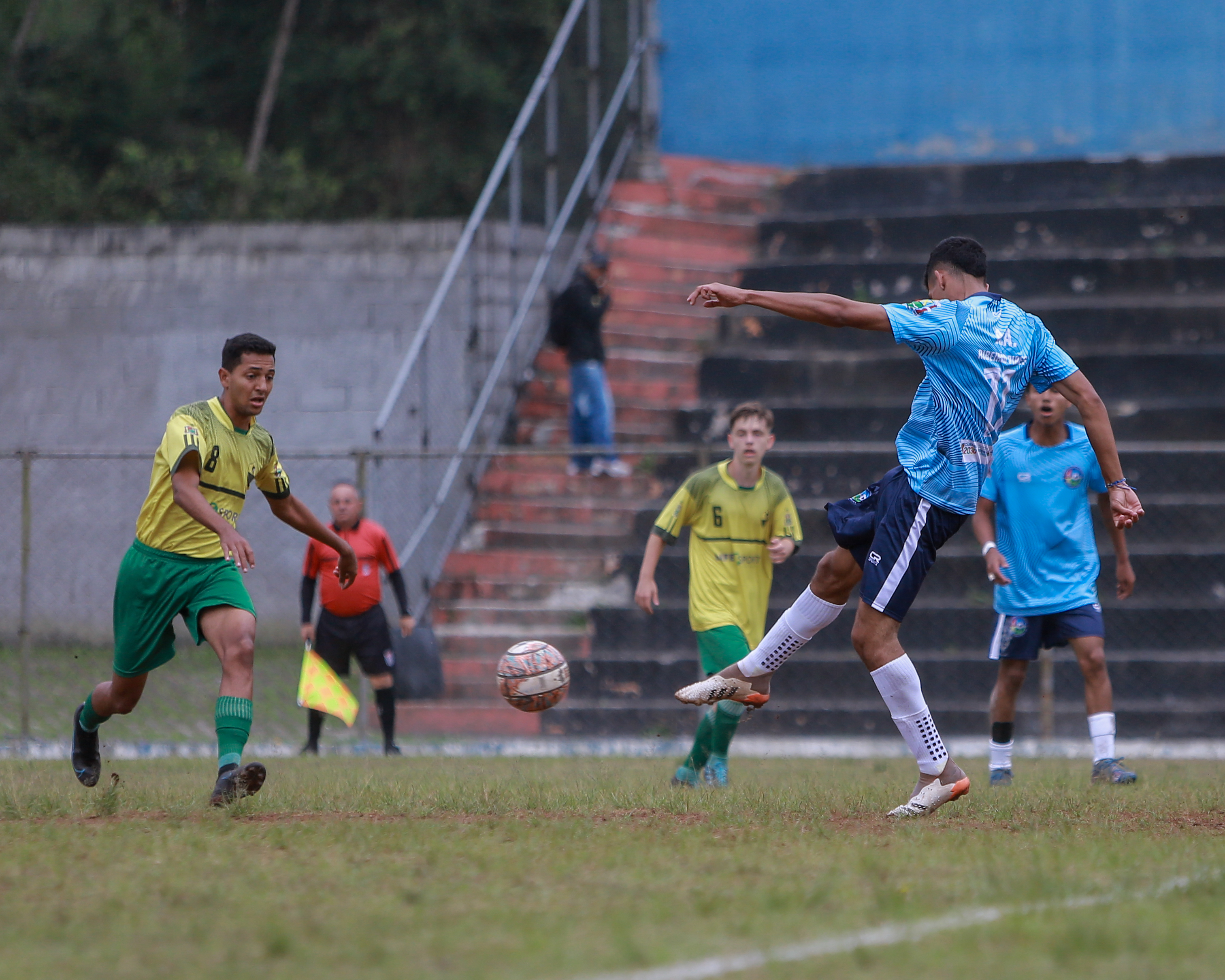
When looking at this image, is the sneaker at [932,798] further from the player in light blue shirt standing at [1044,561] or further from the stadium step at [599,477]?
the stadium step at [599,477]

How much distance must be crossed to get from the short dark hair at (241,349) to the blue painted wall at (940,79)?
14.5 m

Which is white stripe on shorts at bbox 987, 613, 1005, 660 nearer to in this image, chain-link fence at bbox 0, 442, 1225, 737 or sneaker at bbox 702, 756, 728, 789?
sneaker at bbox 702, 756, 728, 789

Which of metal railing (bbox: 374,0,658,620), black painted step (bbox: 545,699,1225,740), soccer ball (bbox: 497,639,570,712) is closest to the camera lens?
soccer ball (bbox: 497,639,570,712)

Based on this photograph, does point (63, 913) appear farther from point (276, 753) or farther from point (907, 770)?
point (276, 753)

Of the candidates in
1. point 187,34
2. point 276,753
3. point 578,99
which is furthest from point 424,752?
point 187,34

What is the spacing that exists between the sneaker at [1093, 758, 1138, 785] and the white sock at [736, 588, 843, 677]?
2.46 m

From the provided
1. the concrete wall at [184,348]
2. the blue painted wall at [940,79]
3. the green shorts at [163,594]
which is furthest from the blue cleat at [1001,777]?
the blue painted wall at [940,79]

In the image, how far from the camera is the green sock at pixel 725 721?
8766 mm

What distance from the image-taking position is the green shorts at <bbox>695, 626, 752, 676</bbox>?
9.13 metres

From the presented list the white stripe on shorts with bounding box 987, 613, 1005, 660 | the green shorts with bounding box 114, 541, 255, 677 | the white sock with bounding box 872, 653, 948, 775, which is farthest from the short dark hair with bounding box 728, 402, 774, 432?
the green shorts with bounding box 114, 541, 255, 677

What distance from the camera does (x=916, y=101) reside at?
823 inches

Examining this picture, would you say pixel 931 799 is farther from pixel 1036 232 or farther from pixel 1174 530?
pixel 1036 232

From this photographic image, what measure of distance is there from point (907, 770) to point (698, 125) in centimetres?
1295

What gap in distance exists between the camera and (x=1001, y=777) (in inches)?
360
